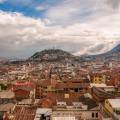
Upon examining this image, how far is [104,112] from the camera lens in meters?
46.9

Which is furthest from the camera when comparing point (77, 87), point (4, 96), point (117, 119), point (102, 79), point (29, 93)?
point (102, 79)

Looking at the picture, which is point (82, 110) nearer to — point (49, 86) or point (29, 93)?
point (29, 93)

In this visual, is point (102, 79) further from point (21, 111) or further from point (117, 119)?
point (117, 119)

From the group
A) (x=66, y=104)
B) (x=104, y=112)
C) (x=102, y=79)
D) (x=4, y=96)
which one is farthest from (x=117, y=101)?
(x=102, y=79)

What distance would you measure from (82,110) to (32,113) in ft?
25.7

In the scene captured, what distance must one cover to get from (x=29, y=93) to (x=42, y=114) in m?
33.0

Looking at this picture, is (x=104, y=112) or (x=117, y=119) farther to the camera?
(x=104, y=112)

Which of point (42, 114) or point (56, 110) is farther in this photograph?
point (56, 110)

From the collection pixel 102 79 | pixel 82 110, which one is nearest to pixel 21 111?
pixel 82 110

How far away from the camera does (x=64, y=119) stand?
36.9 m

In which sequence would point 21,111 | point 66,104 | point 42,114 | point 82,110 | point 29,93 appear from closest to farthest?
point 42,114, point 21,111, point 82,110, point 66,104, point 29,93

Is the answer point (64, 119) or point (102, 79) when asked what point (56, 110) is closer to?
point (64, 119)

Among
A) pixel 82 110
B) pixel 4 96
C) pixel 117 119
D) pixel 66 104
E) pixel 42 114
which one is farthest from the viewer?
pixel 4 96

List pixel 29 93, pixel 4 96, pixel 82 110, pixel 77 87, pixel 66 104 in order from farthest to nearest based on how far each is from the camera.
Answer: pixel 77 87, pixel 29 93, pixel 4 96, pixel 66 104, pixel 82 110
